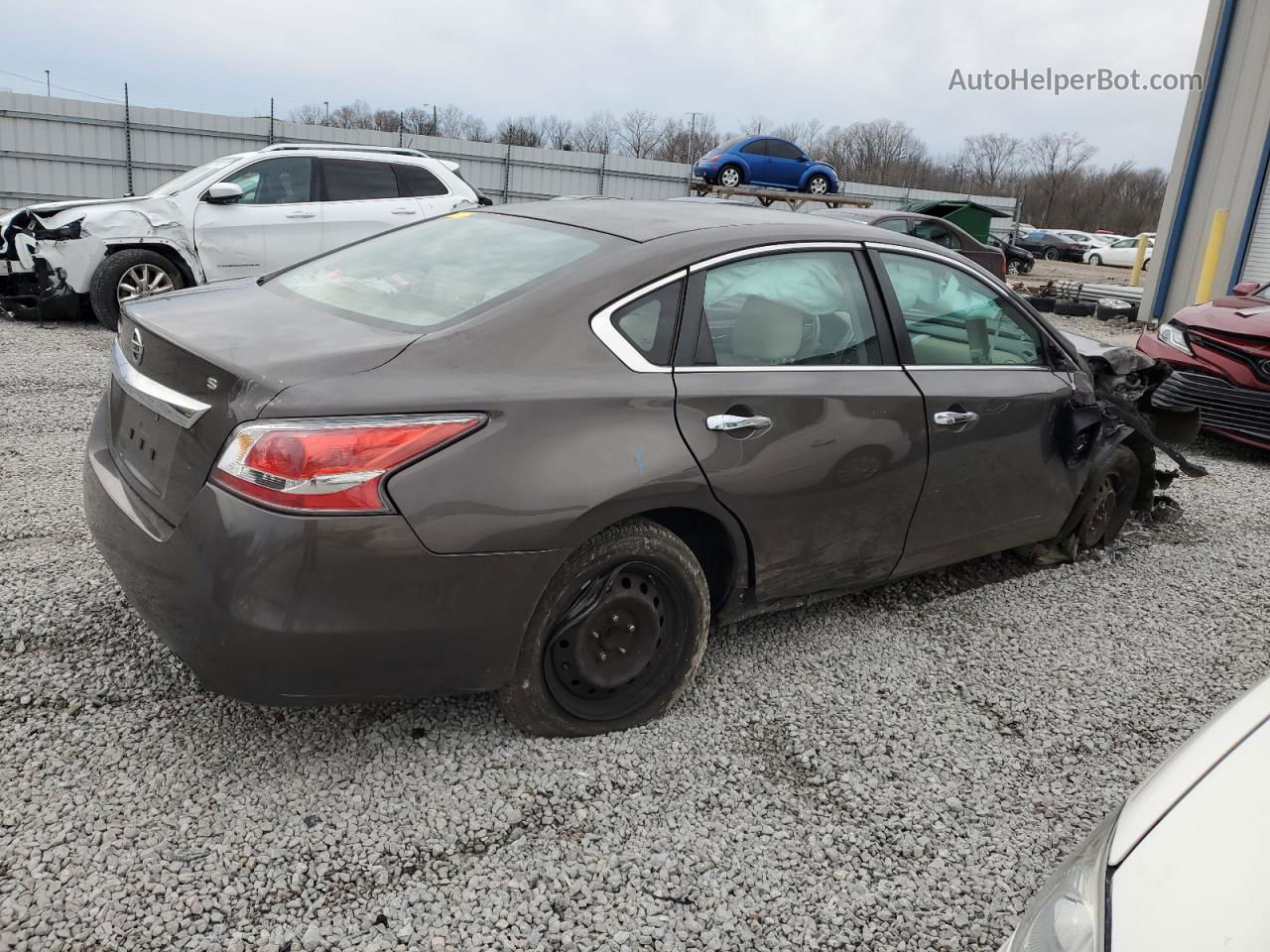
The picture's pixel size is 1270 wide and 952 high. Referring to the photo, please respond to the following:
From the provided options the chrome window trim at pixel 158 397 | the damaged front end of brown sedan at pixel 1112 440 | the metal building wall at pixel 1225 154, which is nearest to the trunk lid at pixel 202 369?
the chrome window trim at pixel 158 397

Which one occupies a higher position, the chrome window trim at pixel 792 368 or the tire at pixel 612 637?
the chrome window trim at pixel 792 368

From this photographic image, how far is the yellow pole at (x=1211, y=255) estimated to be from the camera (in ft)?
43.3

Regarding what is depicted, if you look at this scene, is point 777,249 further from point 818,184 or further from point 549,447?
point 818,184

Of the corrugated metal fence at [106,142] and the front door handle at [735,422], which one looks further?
the corrugated metal fence at [106,142]

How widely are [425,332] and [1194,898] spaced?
2041 millimetres

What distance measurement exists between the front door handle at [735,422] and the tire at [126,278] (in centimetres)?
720

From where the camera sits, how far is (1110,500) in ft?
15.0

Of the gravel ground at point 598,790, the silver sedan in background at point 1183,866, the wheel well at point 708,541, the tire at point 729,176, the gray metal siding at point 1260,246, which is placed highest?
the tire at point 729,176

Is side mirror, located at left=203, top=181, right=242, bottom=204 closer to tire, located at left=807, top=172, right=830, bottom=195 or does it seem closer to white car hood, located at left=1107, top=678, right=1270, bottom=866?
white car hood, located at left=1107, top=678, right=1270, bottom=866

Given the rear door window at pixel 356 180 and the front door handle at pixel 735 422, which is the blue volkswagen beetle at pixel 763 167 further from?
the front door handle at pixel 735 422

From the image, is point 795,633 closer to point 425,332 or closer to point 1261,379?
point 425,332

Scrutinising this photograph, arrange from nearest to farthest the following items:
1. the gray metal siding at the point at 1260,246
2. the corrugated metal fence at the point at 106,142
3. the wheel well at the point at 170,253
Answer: the wheel well at the point at 170,253 < the gray metal siding at the point at 1260,246 < the corrugated metal fence at the point at 106,142

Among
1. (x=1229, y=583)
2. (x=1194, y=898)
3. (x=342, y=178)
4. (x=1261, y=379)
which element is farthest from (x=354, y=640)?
(x=342, y=178)

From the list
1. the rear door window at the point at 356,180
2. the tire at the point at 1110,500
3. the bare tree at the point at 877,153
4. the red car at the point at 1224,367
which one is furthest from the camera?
the bare tree at the point at 877,153
